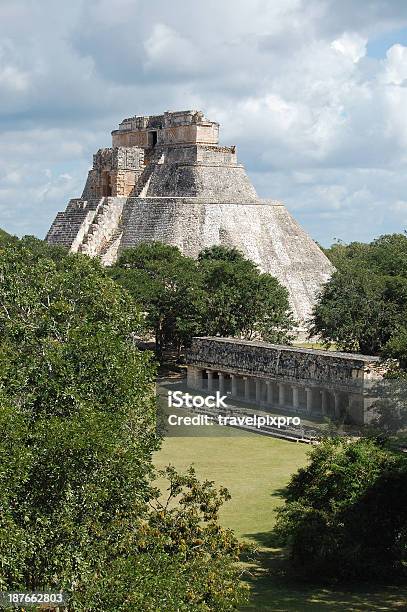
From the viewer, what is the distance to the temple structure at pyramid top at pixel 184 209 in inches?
1977

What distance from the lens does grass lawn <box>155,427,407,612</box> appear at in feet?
54.4

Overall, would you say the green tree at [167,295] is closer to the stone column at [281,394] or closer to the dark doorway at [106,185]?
the stone column at [281,394]

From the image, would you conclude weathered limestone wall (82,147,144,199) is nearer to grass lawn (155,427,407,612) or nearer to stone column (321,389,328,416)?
stone column (321,389,328,416)

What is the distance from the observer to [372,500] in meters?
17.9

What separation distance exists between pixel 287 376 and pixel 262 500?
33.8 ft

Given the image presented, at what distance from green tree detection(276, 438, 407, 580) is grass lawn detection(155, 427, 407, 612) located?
40 cm

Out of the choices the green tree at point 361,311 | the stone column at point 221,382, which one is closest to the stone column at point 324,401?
the stone column at point 221,382

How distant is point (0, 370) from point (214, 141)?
139 ft

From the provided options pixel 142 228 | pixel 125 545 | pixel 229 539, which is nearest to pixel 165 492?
pixel 229 539

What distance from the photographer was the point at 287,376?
31953 mm

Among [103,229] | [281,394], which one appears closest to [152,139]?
[103,229]

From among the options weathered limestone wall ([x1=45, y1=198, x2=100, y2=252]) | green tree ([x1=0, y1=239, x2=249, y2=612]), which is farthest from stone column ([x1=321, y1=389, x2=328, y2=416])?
weathered limestone wall ([x1=45, y1=198, x2=100, y2=252])

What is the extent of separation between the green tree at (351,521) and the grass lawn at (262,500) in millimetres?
401

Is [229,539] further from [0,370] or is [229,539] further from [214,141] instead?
[214,141]
